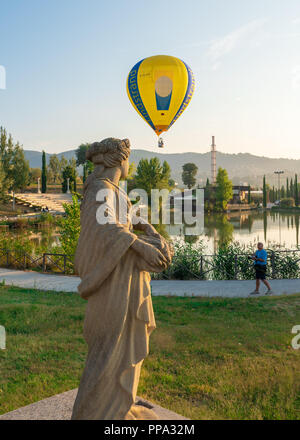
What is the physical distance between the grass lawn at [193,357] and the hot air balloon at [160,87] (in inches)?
521

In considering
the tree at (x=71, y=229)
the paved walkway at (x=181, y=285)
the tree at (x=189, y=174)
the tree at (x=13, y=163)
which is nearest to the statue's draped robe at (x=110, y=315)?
the paved walkway at (x=181, y=285)

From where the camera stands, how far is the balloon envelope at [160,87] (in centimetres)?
1959

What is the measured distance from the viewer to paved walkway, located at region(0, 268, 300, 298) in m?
12.2

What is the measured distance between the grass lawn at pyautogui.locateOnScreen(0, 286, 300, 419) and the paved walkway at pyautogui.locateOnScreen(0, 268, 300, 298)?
6.08ft

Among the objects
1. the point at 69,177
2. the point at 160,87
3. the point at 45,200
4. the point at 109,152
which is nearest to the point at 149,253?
the point at 109,152

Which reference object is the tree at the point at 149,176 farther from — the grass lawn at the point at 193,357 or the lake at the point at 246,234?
the grass lawn at the point at 193,357

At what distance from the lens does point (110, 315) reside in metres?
3.35

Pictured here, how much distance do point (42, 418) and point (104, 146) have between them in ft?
10.8

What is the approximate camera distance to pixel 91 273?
3340 mm

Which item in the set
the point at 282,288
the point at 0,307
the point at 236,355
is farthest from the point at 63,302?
the point at 282,288

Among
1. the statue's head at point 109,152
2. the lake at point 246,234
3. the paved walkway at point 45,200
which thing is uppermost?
the paved walkway at point 45,200

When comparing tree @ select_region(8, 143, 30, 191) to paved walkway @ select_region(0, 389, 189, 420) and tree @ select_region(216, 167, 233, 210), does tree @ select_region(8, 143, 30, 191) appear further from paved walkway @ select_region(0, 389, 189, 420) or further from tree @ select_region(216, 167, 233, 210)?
paved walkway @ select_region(0, 389, 189, 420)

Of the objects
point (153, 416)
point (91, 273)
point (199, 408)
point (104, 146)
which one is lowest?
point (199, 408)
